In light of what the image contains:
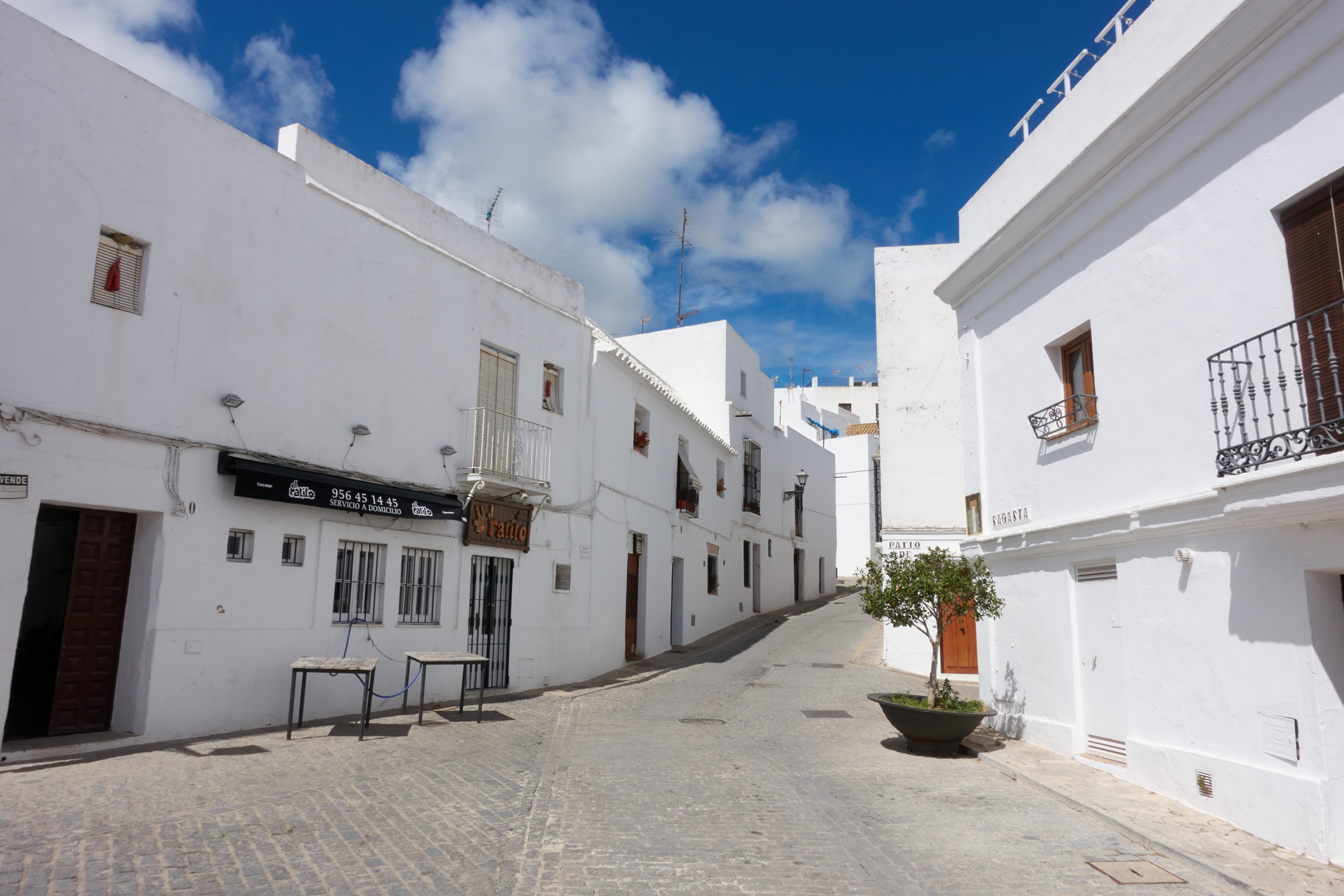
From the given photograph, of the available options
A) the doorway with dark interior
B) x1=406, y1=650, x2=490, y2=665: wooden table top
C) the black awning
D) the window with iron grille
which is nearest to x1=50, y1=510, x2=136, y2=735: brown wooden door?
the doorway with dark interior

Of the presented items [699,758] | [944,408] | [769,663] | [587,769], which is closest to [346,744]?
[587,769]

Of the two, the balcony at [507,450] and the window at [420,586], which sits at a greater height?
the balcony at [507,450]

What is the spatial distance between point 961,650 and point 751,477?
39.5ft

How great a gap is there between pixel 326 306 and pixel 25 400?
12.6ft

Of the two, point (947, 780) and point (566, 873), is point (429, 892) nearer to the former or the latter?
point (566, 873)

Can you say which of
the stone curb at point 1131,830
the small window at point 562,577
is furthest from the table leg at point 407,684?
the stone curb at point 1131,830

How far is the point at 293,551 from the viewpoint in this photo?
1073cm

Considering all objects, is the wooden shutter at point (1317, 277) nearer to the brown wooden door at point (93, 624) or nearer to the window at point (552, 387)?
the brown wooden door at point (93, 624)

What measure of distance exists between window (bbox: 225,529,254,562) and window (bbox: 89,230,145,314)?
8.69 ft

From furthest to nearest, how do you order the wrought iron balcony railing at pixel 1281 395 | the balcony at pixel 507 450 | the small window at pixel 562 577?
the small window at pixel 562 577 < the balcony at pixel 507 450 < the wrought iron balcony railing at pixel 1281 395

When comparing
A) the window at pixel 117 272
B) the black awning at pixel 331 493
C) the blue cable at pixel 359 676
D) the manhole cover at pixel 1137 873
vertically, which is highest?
the window at pixel 117 272

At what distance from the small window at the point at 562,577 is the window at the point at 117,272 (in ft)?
26.7

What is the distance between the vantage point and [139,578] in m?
9.22

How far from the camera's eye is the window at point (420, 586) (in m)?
12.4
